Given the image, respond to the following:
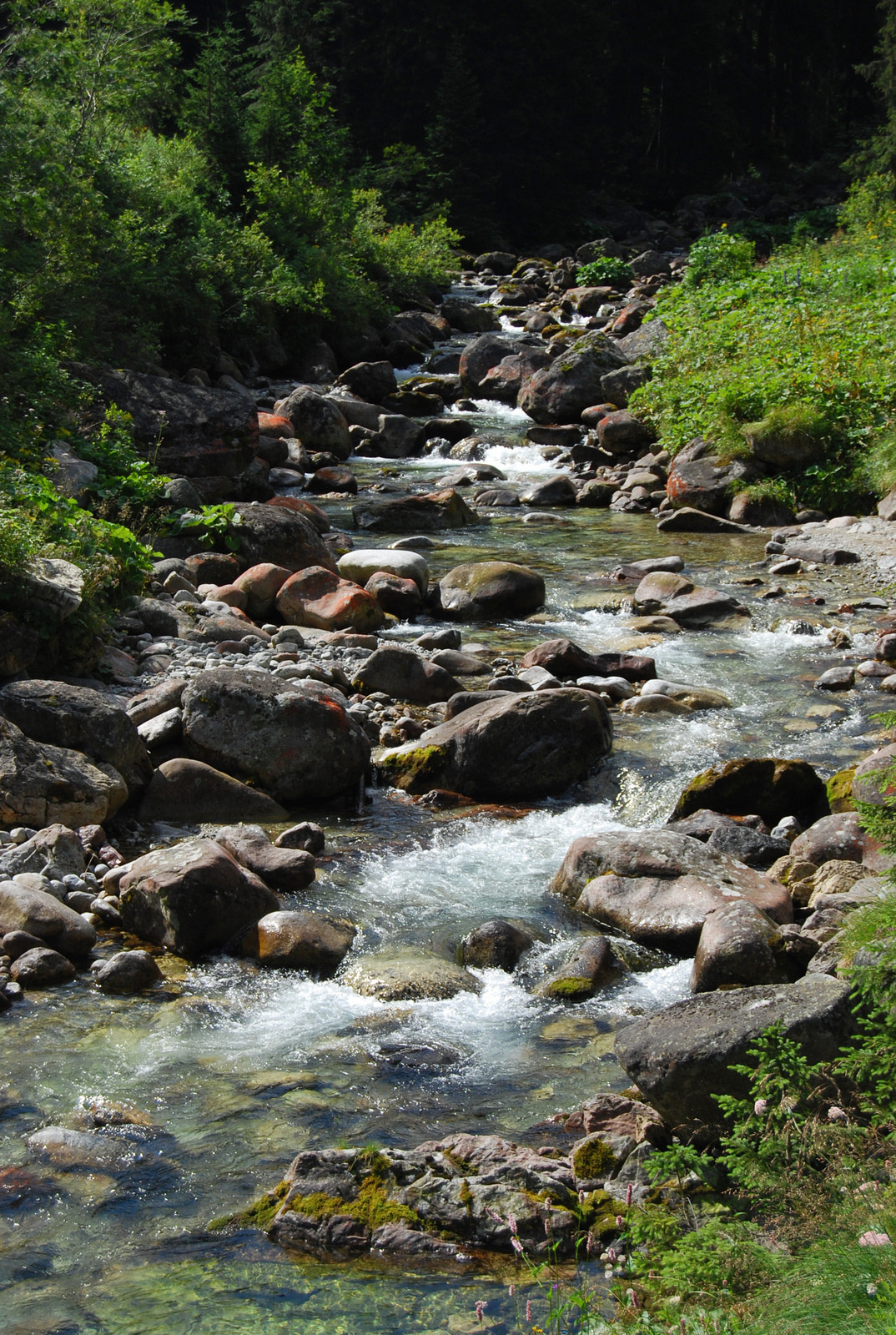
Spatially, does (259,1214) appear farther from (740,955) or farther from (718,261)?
(718,261)

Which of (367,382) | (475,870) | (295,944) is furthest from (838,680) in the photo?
(367,382)

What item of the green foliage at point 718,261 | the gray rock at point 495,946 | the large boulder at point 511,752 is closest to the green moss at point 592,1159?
the gray rock at point 495,946

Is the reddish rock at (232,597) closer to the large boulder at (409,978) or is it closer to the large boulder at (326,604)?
the large boulder at (326,604)

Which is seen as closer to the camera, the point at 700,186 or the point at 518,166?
the point at 518,166

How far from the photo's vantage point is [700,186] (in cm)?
4947

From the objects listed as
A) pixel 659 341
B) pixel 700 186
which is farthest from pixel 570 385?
pixel 700 186

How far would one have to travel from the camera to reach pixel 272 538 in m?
11.0

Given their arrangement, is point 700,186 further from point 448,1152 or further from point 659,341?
point 448,1152

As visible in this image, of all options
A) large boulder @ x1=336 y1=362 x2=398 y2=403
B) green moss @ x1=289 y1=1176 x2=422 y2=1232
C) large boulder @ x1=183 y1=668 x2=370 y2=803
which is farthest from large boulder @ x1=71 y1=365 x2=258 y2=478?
green moss @ x1=289 y1=1176 x2=422 y2=1232

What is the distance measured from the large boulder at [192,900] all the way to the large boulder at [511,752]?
2.02 metres

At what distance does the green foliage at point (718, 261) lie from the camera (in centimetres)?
2073

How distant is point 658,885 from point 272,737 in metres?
2.63

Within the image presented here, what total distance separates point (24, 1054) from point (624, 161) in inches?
2082

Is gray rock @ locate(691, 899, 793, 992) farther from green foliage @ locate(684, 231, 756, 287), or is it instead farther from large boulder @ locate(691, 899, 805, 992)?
green foliage @ locate(684, 231, 756, 287)
